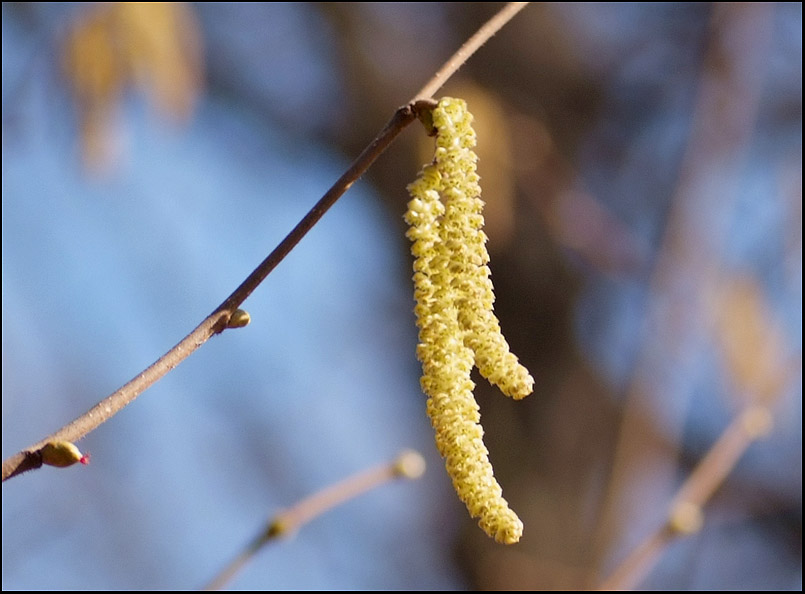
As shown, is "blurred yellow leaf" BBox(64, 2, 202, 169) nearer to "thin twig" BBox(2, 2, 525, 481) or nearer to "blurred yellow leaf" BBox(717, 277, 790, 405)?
"thin twig" BBox(2, 2, 525, 481)

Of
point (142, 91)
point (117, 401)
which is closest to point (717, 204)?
point (142, 91)

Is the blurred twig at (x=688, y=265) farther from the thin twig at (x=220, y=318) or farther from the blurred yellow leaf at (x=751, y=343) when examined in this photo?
the thin twig at (x=220, y=318)

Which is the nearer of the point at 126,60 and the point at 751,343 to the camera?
the point at 126,60

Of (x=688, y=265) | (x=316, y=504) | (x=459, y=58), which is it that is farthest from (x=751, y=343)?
(x=459, y=58)

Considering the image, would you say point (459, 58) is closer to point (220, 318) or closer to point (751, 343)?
point (220, 318)

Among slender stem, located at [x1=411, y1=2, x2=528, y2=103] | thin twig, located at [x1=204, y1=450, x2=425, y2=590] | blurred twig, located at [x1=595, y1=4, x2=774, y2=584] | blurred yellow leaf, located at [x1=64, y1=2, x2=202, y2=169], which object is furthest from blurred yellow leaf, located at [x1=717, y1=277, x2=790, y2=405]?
slender stem, located at [x1=411, y1=2, x2=528, y2=103]

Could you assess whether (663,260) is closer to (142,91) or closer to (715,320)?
(715,320)
